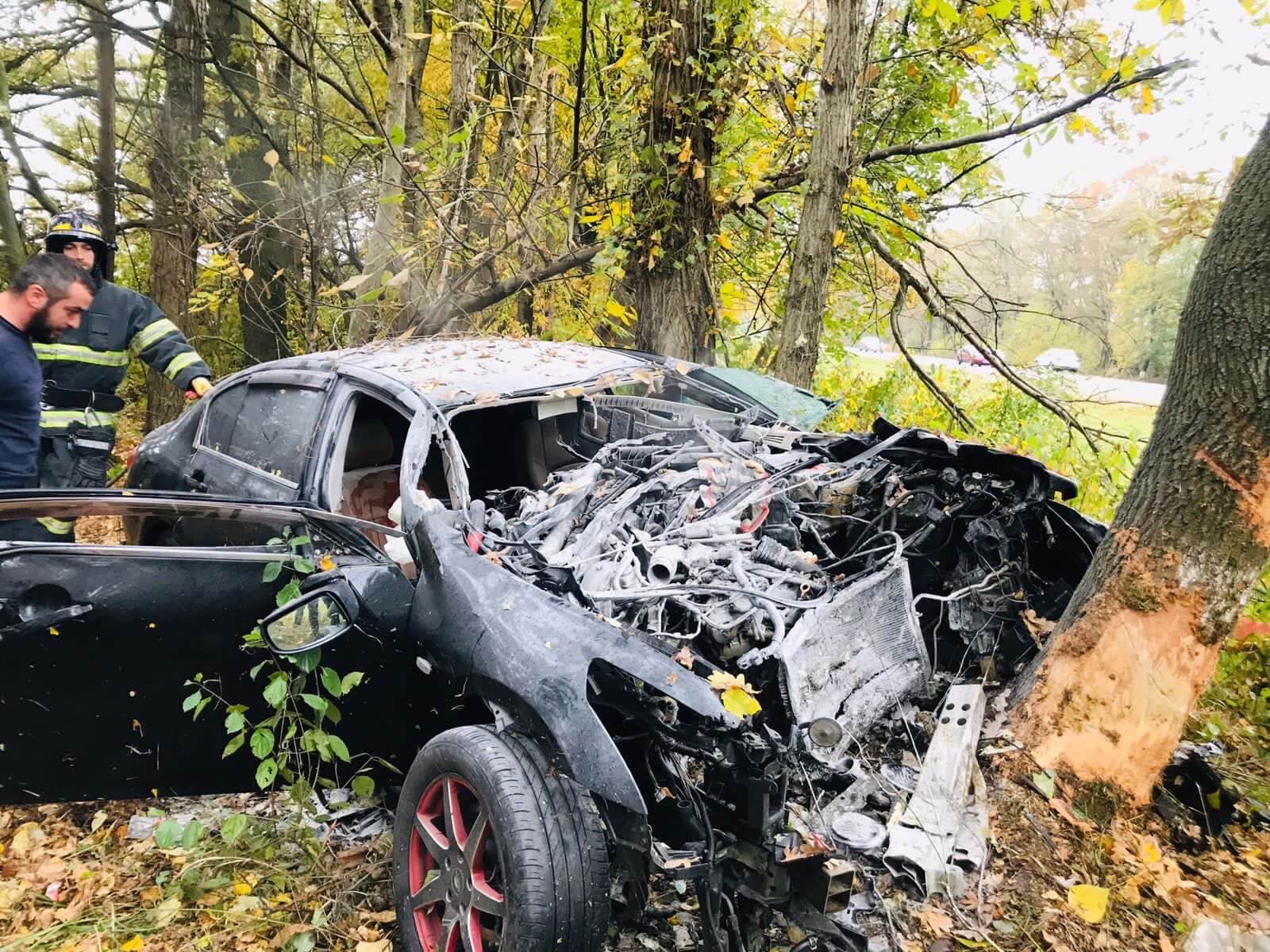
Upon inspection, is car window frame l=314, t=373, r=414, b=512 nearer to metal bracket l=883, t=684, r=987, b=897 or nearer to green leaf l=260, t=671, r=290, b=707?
green leaf l=260, t=671, r=290, b=707

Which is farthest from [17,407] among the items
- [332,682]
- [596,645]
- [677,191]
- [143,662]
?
[677,191]

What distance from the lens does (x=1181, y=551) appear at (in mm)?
2283

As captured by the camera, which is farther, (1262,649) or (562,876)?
(1262,649)

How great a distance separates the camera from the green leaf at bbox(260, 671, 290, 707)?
2.27m

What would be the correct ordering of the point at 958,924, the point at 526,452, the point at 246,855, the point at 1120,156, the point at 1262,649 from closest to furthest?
the point at 958,924
the point at 246,855
the point at 1262,649
the point at 526,452
the point at 1120,156

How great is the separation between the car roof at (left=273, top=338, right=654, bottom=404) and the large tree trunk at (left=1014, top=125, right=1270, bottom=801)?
210 centimetres

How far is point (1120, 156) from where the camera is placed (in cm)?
627

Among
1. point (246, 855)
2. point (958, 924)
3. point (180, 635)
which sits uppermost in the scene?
point (180, 635)

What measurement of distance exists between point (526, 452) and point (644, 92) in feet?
10.5

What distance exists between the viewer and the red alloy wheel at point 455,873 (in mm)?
1938

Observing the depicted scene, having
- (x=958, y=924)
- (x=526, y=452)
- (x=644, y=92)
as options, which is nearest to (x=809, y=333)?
(x=644, y=92)

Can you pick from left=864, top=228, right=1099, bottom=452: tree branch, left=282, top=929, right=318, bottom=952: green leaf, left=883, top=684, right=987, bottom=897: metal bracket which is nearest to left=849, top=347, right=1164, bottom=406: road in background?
left=864, top=228, right=1099, bottom=452: tree branch

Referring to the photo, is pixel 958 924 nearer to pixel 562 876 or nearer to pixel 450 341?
pixel 562 876

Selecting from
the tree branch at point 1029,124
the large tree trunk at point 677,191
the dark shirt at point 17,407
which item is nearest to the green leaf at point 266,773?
the dark shirt at point 17,407
